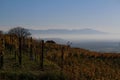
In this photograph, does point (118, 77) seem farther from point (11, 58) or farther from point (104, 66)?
point (11, 58)

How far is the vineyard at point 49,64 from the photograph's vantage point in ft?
137

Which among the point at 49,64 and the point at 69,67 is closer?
the point at 49,64

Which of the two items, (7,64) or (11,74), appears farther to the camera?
(7,64)

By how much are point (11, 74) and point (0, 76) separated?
58.9 inches

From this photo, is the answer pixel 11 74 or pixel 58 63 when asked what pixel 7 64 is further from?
pixel 58 63

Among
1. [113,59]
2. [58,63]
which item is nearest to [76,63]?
[58,63]

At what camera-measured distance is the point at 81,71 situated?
47281 millimetres

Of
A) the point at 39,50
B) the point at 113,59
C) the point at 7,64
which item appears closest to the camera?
the point at 7,64

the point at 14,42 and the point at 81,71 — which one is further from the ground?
the point at 14,42

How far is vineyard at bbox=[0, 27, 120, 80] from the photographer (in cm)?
4170

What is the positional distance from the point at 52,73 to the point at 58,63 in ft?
29.6

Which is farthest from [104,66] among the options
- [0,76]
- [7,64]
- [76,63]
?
[0,76]

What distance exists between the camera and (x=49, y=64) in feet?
155

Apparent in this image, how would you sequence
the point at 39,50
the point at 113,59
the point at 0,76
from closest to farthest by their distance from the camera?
the point at 0,76 → the point at 39,50 → the point at 113,59
